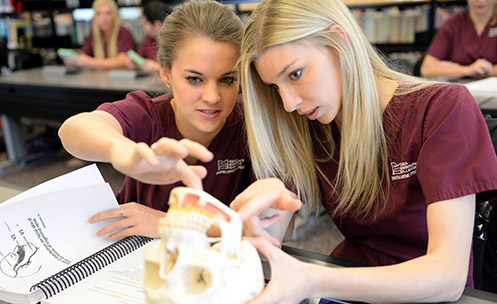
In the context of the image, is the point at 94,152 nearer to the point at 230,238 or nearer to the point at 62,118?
the point at 230,238

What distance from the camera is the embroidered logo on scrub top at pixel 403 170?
100cm

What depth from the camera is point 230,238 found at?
2.11 ft

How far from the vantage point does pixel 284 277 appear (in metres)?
0.70

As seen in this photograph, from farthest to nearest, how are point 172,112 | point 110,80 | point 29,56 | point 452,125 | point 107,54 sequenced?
point 29,56 < point 107,54 < point 110,80 < point 172,112 < point 452,125

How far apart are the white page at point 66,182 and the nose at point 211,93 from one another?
1.01 feet

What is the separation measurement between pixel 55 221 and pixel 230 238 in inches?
20.8

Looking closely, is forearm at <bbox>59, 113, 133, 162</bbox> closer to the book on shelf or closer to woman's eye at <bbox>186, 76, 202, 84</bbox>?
the book on shelf

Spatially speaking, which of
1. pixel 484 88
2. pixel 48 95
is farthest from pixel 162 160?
pixel 48 95

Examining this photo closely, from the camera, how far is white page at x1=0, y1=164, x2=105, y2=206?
101 cm

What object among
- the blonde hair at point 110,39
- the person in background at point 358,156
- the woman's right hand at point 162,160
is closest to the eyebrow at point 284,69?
the person in background at point 358,156

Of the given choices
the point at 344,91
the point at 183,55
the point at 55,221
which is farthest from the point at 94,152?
the point at 344,91

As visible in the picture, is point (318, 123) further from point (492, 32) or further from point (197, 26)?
point (492, 32)

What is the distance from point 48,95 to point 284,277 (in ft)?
10.0

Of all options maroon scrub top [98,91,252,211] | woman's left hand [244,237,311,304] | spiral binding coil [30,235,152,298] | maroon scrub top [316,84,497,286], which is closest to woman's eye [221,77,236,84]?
maroon scrub top [98,91,252,211]
